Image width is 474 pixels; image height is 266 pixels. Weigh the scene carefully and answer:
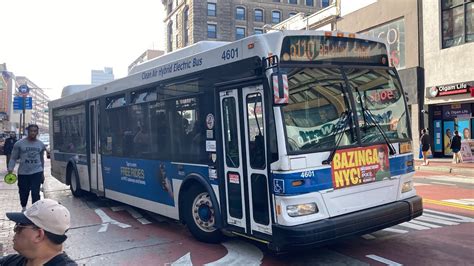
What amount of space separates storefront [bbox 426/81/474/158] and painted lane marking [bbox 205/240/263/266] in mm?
17936

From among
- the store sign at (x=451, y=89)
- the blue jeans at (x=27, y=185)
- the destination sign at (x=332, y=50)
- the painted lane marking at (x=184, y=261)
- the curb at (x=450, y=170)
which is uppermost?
the store sign at (x=451, y=89)

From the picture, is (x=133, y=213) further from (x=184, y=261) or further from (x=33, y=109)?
(x=33, y=109)

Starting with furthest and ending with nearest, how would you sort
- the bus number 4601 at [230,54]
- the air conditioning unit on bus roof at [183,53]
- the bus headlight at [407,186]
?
the air conditioning unit on bus roof at [183,53] → the bus headlight at [407,186] → the bus number 4601 at [230,54]

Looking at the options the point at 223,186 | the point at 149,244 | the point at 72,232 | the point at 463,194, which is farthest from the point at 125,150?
the point at 463,194

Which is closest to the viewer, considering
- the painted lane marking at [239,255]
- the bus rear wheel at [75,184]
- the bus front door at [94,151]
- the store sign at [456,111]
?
the painted lane marking at [239,255]

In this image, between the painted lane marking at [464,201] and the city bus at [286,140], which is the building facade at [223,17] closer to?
the painted lane marking at [464,201]

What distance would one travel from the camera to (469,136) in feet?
69.6

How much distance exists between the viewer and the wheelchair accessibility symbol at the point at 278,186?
4.99 m

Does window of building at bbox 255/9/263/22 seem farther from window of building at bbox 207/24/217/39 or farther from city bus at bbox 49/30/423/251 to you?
city bus at bbox 49/30/423/251

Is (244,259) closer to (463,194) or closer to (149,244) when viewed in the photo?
(149,244)

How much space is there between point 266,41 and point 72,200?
841 centimetres

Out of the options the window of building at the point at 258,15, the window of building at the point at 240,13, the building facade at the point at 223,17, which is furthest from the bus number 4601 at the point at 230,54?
the window of building at the point at 258,15

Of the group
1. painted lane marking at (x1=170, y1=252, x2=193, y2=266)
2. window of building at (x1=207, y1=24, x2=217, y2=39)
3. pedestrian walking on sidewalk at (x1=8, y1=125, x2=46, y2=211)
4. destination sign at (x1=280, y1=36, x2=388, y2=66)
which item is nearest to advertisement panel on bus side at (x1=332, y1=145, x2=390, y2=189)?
destination sign at (x1=280, y1=36, x2=388, y2=66)

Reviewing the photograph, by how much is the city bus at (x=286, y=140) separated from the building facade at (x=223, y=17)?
54.6m
